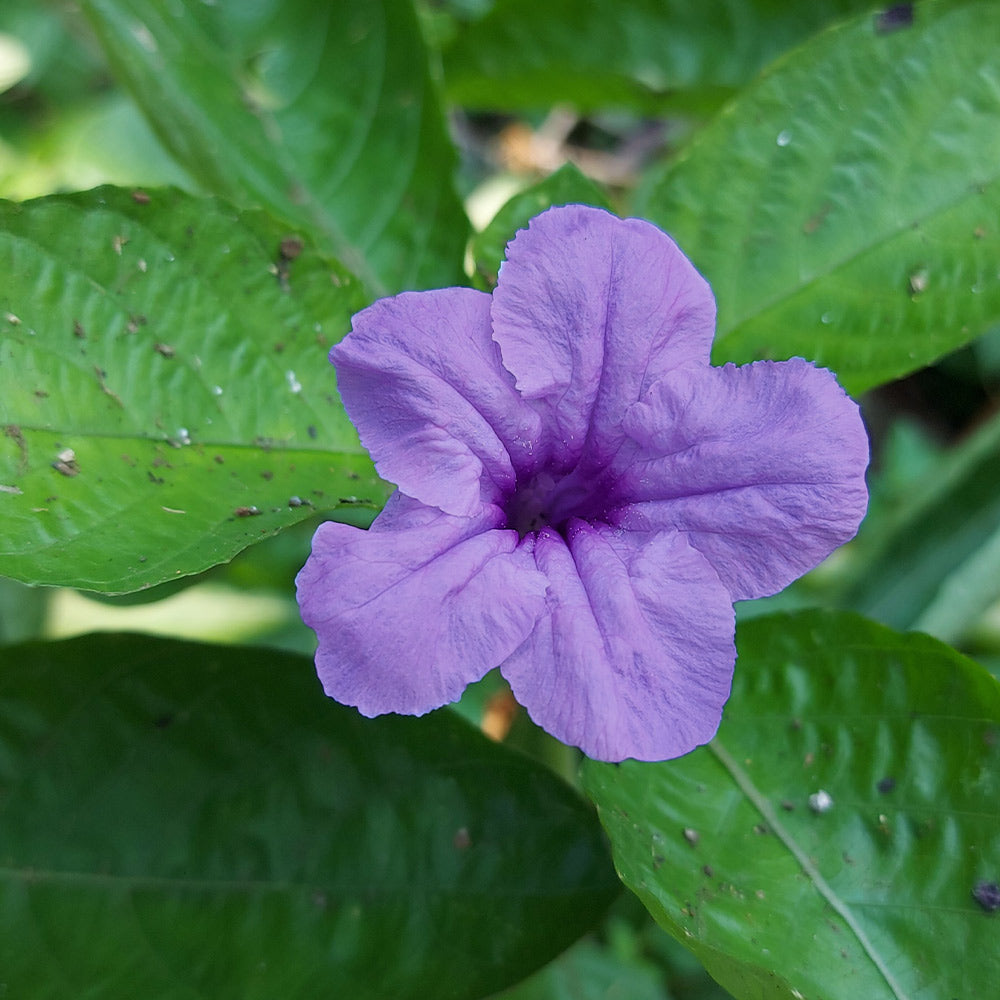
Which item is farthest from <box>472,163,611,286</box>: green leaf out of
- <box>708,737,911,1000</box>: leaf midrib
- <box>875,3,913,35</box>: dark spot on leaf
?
<box>708,737,911,1000</box>: leaf midrib

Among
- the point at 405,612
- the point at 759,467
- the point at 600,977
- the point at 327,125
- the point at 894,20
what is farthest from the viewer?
the point at 600,977

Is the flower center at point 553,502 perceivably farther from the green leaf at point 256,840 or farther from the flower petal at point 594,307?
the green leaf at point 256,840

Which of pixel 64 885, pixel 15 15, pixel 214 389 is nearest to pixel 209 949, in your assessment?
pixel 64 885

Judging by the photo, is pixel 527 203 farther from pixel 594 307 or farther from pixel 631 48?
pixel 631 48

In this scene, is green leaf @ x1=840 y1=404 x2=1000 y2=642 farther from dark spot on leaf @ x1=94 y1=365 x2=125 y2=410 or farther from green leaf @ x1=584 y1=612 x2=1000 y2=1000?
dark spot on leaf @ x1=94 y1=365 x2=125 y2=410

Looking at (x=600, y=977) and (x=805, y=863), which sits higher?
(x=805, y=863)

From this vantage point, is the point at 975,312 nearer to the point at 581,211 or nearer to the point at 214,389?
the point at 581,211

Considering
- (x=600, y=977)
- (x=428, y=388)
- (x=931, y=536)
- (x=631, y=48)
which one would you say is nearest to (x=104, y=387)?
(x=428, y=388)

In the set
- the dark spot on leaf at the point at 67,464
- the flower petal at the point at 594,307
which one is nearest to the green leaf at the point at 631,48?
the flower petal at the point at 594,307
